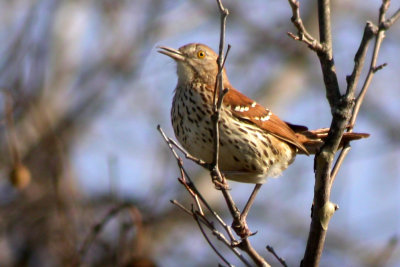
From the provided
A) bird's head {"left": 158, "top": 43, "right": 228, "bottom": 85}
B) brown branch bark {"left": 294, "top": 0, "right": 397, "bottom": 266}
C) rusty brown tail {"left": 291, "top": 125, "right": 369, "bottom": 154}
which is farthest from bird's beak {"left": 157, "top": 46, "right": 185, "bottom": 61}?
brown branch bark {"left": 294, "top": 0, "right": 397, "bottom": 266}

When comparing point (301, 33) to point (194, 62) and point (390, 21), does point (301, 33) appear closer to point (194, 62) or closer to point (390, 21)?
point (390, 21)

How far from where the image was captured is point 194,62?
496cm

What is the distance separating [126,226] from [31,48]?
425 centimetres

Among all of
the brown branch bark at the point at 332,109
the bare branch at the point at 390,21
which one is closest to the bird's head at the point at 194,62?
the brown branch bark at the point at 332,109

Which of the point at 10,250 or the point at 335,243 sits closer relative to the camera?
the point at 10,250

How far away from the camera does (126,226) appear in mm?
4422

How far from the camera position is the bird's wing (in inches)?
175

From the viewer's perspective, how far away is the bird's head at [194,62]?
15.8 ft

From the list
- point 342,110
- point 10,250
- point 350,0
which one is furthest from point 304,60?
point 342,110

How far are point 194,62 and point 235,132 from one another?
2.80 ft

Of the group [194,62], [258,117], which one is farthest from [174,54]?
[258,117]

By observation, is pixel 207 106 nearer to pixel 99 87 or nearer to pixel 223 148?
pixel 223 148

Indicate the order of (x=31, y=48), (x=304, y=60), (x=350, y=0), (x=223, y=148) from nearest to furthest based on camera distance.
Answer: (x=223, y=148) → (x=31, y=48) → (x=304, y=60) → (x=350, y=0)

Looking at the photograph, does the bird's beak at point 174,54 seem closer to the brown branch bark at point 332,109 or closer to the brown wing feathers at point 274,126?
the brown wing feathers at point 274,126
